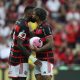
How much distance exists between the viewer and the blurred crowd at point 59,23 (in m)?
13.6

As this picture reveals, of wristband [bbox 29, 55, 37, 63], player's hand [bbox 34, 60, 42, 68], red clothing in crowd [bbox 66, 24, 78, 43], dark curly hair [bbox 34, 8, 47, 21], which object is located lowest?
player's hand [bbox 34, 60, 42, 68]

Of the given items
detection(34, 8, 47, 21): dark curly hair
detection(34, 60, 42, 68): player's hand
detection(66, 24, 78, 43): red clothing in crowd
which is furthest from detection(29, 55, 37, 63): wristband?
detection(66, 24, 78, 43): red clothing in crowd

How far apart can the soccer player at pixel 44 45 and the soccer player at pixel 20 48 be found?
15 centimetres

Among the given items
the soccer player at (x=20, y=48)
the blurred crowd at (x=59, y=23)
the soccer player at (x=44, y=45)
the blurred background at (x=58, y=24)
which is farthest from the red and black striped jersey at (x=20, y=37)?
the blurred crowd at (x=59, y=23)

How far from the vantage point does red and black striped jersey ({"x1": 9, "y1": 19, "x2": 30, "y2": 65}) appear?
24.8 feet

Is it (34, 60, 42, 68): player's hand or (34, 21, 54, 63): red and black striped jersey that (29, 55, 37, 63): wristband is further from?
(34, 21, 54, 63): red and black striped jersey

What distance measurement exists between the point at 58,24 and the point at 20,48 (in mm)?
8238

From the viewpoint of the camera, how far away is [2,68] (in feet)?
36.4

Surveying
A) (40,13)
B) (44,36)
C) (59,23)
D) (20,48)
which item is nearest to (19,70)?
(20,48)

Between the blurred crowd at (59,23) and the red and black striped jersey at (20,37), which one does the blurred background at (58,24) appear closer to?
the blurred crowd at (59,23)

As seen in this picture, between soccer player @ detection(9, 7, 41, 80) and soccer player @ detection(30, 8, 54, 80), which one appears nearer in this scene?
soccer player @ detection(9, 7, 41, 80)

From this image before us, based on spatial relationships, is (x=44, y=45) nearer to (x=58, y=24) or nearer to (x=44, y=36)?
(x=44, y=36)

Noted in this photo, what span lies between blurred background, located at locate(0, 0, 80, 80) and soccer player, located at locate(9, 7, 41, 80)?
4.60 meters

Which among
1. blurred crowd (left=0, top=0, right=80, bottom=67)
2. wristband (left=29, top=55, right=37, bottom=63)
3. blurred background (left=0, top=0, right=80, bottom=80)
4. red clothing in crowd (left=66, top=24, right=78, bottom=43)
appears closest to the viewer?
wristband (left=29, top=55, right=37, bottom=63)
